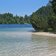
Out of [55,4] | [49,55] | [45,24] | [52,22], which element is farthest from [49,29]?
[49,55]

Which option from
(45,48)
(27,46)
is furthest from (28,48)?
(27,46)

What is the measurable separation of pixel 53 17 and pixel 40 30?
8.82 m

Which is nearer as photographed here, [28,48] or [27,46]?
[28,48]

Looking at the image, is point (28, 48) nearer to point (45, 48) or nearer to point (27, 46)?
point (45, 48)

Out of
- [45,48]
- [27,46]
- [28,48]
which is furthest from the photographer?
[27,46]

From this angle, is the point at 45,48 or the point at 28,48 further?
the point at 28,48

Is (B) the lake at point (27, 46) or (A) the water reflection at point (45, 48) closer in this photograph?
(A) the water reflection at point (45, 48)

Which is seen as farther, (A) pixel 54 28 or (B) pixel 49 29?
(B) pixel 49 29

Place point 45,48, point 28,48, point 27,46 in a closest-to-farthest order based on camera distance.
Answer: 1. point 45,48
2. point 28,48
3. point 27,46

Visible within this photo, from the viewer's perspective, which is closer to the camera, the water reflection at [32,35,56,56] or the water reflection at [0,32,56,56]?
the water reflection at [32,35,56,56]

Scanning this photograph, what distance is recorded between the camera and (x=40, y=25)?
55.8m

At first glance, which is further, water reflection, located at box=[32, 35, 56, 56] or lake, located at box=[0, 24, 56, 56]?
lake, located at box=[0, 24, 56, 56]

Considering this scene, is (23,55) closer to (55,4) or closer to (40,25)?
(55,4)

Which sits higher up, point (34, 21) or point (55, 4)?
point (55, 4)
